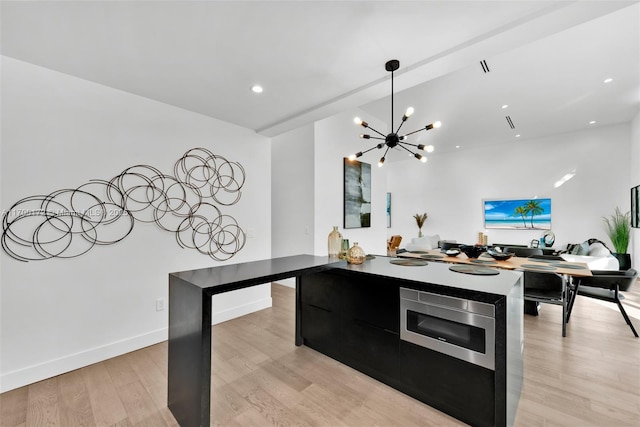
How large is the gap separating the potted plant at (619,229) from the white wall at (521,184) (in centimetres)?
13

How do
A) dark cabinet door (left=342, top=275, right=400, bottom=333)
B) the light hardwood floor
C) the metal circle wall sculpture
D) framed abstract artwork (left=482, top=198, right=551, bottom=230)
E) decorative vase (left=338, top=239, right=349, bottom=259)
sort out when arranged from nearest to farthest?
the light hardwood floor → dark cabinet door (left=342, top=275, right=400, bottom=333) → the metal circle wall sculpture → decorative vase (left=338, top=239, right=349, bottom=259) → framed abstract artwork (left=482, top=198, right=551, bottom=230)

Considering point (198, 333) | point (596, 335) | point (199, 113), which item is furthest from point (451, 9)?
point (596, 335)

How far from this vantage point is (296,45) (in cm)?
191

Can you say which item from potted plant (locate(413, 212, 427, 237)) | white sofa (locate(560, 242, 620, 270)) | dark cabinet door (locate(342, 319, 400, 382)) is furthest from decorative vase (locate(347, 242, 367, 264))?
potted plant (locate(413, 212, 427, 237))

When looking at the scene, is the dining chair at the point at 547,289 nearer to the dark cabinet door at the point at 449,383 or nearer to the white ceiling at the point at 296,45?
the dark cabinet door at the point at 449,383

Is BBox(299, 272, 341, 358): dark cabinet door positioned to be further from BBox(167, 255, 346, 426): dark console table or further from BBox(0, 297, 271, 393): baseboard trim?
BBox(0, 297, 271, 393): baseboard trim

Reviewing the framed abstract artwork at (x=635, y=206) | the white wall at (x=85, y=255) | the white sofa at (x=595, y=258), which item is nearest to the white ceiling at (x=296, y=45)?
the white wall at (x=85, y=255)

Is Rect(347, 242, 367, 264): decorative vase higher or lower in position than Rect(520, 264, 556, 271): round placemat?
higher

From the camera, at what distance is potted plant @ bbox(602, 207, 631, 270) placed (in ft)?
18.1

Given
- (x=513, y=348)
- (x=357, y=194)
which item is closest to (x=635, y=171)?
(x=357, y=194)

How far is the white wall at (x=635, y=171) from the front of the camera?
5.15 meters

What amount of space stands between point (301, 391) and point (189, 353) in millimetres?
889

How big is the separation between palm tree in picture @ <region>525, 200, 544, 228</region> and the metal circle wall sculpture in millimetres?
7062

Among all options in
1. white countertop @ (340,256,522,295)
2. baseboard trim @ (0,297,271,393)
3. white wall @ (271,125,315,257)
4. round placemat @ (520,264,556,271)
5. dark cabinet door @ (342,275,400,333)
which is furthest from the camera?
white wall @ (271,125,315,257)
